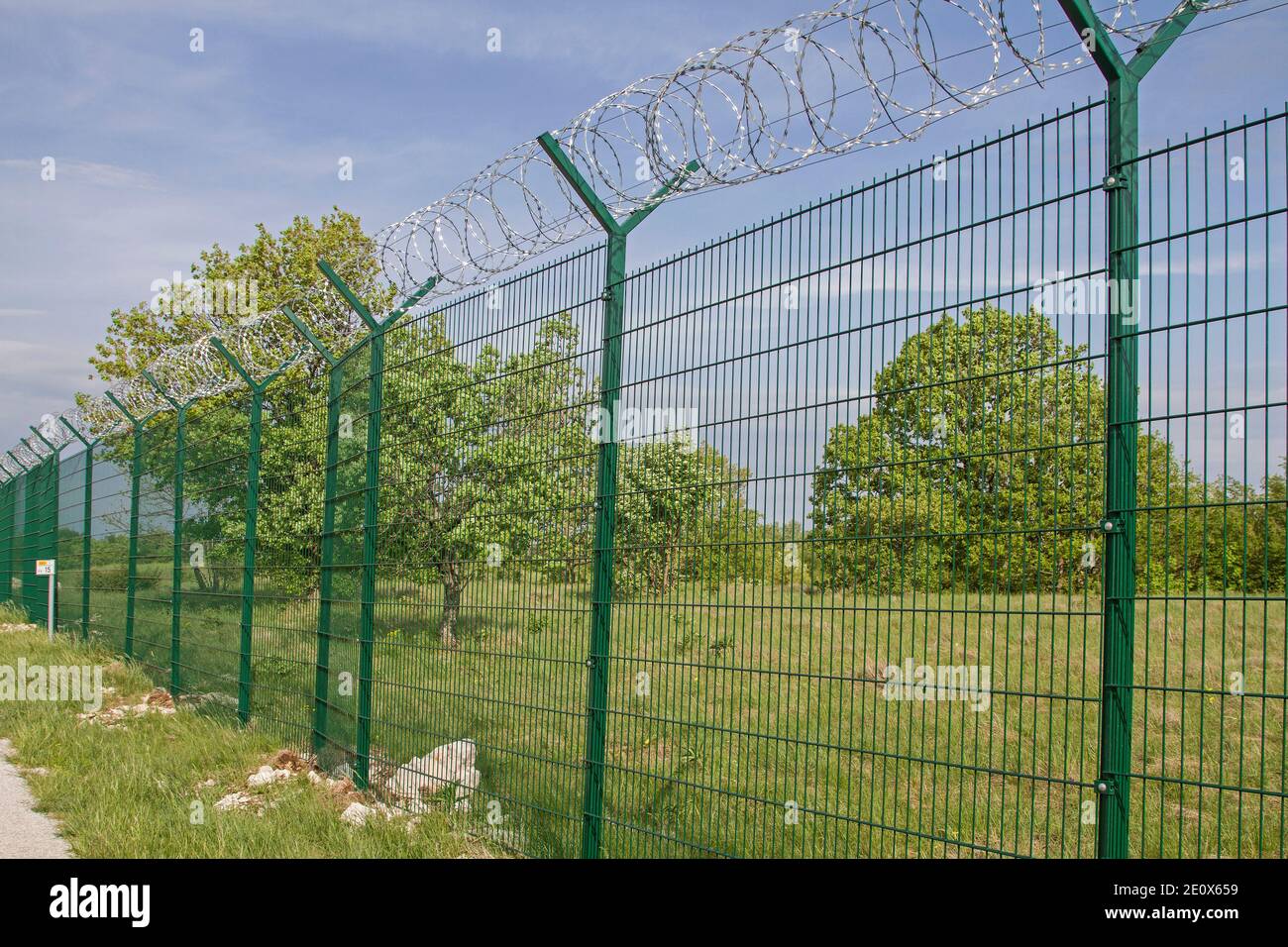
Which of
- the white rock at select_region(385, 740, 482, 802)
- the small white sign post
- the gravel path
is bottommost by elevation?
the gravel path

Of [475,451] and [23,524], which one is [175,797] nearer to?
[475,451]

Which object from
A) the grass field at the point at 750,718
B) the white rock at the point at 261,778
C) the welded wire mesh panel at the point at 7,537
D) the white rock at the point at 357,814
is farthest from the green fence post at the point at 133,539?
the welded wire mesh panel at the point at 7,537

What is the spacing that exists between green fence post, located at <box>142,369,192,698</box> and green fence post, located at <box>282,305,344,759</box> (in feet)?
13.2

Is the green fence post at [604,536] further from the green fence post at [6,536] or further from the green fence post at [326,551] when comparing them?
the green fence post at [6,536]

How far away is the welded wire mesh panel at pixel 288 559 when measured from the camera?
8.73m

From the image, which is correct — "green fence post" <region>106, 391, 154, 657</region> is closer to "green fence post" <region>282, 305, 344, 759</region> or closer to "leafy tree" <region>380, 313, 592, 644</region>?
"green fence post" <region>282, 305, 344, 759</region>

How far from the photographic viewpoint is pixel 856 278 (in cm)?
423

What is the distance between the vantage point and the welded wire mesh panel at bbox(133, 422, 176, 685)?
1229cm

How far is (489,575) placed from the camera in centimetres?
607

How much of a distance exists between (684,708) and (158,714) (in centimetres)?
729

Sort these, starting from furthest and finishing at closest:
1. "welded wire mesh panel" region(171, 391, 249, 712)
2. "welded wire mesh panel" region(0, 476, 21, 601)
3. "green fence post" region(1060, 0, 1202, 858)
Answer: "welded wire mesh panel" region(0, 476, 21, 601) → "welded wire mesh panel" region(171, 391, 249, 712) → "green fence post" region(1060, 0, 1202, 858)

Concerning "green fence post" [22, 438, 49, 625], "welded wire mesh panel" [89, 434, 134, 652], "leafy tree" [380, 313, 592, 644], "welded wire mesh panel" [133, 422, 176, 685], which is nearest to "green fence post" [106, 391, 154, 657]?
"welded wire mesh panel" [133, 422, 176, 685]

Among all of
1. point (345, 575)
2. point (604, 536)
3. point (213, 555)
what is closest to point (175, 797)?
point (345, 575)

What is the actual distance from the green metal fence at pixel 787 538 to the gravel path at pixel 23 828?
177 cm
